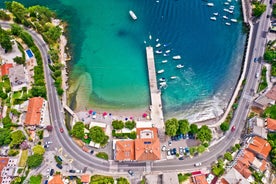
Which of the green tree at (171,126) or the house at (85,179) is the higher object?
the green tree at (171,126)

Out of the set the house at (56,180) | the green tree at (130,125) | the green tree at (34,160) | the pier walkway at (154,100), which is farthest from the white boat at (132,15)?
the house at (56,180)

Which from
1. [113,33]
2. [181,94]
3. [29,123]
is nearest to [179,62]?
[181,94]

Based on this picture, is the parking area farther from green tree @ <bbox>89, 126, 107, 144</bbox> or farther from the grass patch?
the grass patch

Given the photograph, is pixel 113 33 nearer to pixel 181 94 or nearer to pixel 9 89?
pixel 181 94

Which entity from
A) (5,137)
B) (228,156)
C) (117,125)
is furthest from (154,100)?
(5,137)

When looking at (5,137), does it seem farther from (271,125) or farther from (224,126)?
(271,125)

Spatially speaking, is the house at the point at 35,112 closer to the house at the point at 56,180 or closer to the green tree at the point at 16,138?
the green tree at the point at 16,138

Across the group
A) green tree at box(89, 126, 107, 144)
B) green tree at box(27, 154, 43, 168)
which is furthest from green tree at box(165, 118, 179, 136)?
green tree at box(27, 154, 43, 168)
